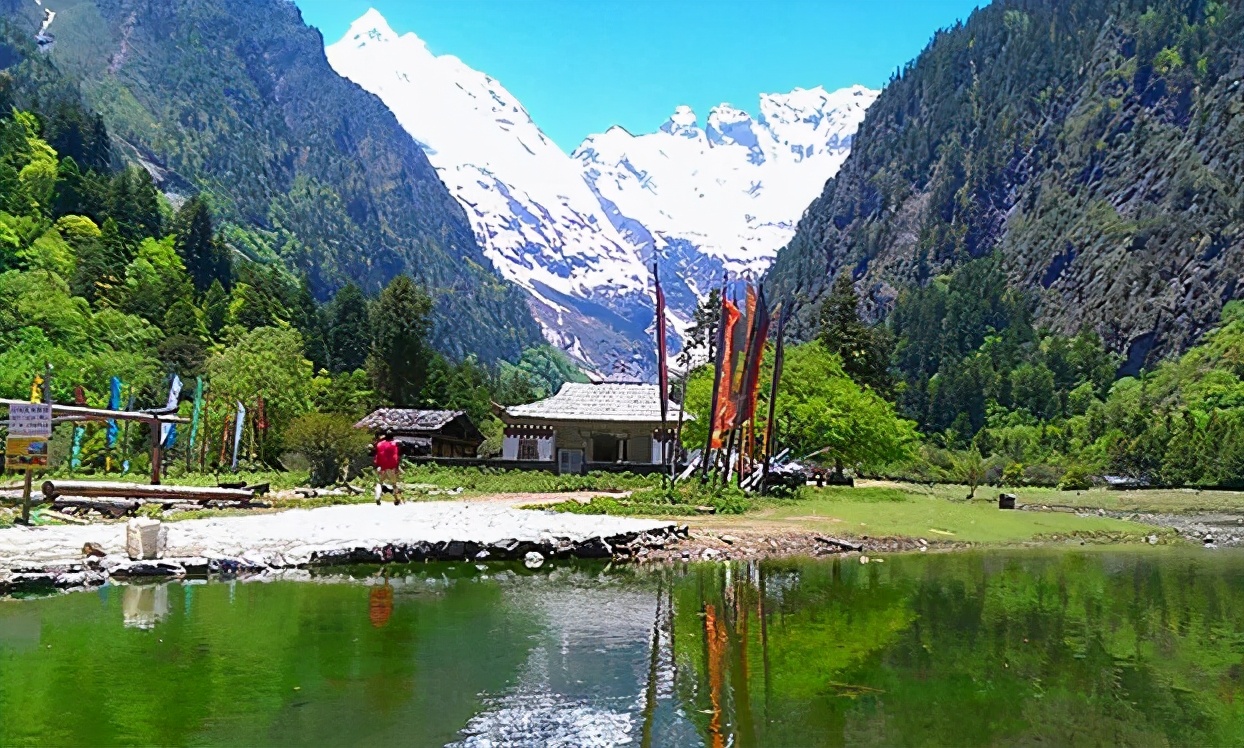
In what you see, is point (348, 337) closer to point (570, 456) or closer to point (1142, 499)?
point (570, 456)

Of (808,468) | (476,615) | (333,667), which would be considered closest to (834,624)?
(476,615)

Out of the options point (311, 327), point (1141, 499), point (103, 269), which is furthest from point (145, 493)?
point (311, 327)

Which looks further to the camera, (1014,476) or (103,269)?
(103,269)

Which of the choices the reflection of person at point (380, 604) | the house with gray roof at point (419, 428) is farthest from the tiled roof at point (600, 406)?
the reflection of person at point (380, 604)

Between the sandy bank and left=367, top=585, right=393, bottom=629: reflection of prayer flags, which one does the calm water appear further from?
the sandy bank

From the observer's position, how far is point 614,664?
12102 mm

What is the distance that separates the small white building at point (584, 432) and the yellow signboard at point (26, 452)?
1453 inches

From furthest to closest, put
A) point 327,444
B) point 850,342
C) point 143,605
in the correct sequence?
point 850,342 → point 327,444 → point 143,605

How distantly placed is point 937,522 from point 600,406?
1187 inches

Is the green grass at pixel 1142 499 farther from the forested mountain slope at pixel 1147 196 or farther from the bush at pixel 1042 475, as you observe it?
the forested mountain slope at pixel 1147 196

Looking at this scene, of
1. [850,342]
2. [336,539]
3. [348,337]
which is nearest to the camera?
[336,539]

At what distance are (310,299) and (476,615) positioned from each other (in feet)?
386

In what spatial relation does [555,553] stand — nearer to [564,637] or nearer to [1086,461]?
[564,637]

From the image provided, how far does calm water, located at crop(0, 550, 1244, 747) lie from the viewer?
9539 mm
